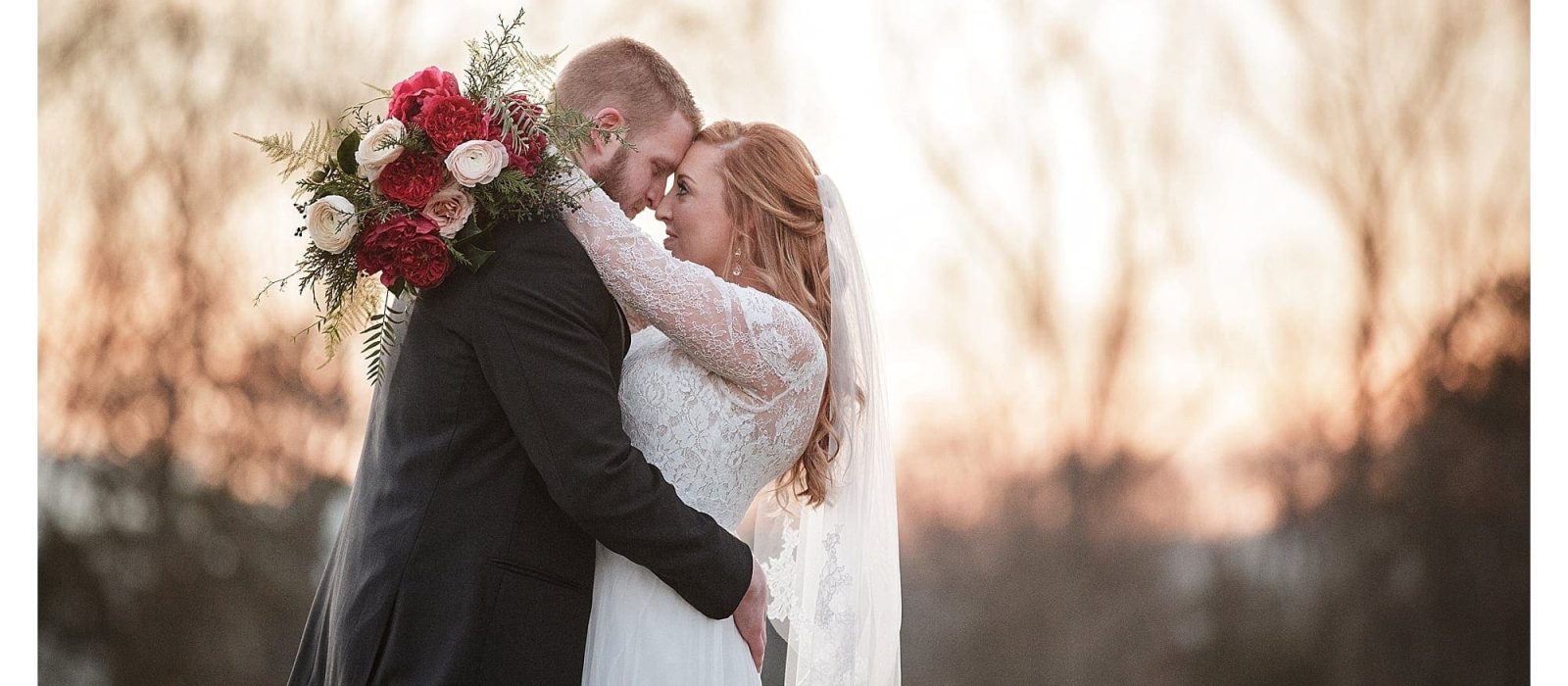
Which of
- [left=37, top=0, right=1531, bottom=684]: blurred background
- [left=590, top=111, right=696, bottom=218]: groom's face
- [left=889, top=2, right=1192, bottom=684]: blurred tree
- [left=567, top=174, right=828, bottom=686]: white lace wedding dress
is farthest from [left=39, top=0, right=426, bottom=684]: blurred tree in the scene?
[left=567, top=174, right=828, bottom=686]: white lace wedding dress

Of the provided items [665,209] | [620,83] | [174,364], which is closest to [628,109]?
[620,83]

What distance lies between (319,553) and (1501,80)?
4.44 metres

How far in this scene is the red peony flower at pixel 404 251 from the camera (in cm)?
161

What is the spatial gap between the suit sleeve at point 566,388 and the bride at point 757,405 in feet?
0.24

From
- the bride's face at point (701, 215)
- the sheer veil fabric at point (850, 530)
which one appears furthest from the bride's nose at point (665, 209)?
the sheer veil fabric at point (850, 530)

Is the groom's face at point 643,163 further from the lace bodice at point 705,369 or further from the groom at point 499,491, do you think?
the groom at point 499,491

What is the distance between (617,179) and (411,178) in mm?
606

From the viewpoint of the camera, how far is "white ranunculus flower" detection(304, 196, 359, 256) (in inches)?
63.8

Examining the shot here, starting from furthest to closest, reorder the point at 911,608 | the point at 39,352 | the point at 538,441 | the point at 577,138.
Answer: the point at 39,352
the point at 911,608
the point at 577,138
the point at 538,441

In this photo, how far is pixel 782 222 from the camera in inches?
84.5

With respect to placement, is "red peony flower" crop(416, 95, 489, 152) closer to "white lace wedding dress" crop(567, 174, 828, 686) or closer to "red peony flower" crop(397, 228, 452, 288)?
"red peony flower" crop(397, 228, 452, 288)

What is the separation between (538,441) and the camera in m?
1.67

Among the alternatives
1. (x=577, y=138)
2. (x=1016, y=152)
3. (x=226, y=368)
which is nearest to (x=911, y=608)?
(x=1016, y=152)

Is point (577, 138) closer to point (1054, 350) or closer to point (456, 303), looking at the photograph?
point (456, 303)
